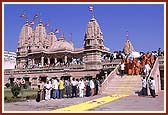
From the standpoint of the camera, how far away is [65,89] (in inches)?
683

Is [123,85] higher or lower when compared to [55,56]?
lower

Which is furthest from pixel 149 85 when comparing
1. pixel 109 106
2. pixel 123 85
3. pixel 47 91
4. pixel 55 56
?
pixel 55 56

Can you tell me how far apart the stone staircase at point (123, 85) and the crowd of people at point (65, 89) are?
3.42 feet

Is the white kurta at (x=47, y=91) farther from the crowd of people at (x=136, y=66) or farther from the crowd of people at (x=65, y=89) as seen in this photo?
the crowd of people at (x=136, y=66)

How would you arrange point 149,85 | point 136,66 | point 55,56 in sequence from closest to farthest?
1. point 149,85
2. point 136,66
3. point 55,56

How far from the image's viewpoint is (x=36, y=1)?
10234 mm

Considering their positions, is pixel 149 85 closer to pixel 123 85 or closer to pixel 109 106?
pixel 123 85

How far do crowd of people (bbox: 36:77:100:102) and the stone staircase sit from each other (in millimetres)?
1042

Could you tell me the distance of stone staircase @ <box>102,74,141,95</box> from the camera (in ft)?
59.5

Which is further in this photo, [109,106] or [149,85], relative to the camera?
[149,85]

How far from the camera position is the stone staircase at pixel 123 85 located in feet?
59.5

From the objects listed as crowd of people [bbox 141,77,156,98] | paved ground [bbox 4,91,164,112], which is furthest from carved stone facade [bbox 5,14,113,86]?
paved ground [bbox 4,91,164,112]

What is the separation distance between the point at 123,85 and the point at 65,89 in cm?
391

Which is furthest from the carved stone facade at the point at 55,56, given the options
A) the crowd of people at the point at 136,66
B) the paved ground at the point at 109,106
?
the paved ground at the point at 109,106
